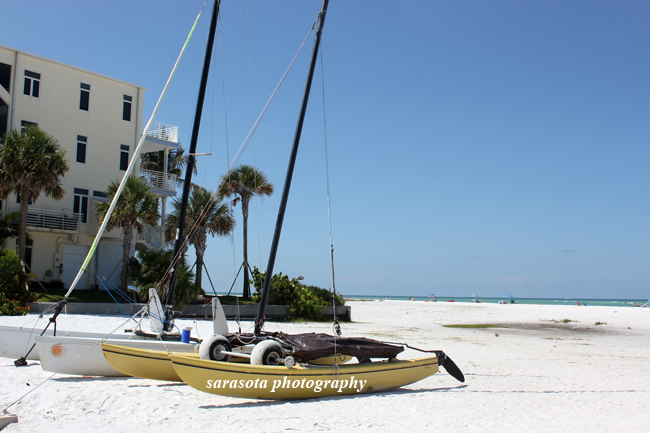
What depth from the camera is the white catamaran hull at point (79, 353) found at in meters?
9.90

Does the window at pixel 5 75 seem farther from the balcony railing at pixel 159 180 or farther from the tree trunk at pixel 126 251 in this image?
the tree trunk at pixel 126 251

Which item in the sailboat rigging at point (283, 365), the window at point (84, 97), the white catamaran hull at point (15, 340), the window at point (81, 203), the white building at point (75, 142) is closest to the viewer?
the sailboat rigging at point (283, 365)

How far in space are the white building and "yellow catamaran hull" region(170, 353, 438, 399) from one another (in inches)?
858

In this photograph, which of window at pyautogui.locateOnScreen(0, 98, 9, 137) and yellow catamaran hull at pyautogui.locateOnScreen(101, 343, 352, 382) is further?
window at pyautogui.locateOnScreen(0, 98, 9, 137)

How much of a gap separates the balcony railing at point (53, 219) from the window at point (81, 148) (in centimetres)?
337

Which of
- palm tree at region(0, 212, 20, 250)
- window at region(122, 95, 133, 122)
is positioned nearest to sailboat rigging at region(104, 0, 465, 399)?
palm tree at region(0, 212, 20, 250)

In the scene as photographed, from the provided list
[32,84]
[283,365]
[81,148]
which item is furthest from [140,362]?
[32,84]

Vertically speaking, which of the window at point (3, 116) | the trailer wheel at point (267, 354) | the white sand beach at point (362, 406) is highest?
the window at point (3, 116)

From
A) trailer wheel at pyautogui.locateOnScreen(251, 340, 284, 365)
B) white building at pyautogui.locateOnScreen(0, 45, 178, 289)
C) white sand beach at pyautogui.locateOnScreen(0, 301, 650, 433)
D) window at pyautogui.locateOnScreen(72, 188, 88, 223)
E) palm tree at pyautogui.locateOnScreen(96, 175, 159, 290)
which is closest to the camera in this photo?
white sand beach at pyautogui.locateOnScreen(0, 301, 650, 433)

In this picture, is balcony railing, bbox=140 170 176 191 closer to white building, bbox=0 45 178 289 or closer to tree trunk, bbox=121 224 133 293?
white building, bbox=0 45 178 289

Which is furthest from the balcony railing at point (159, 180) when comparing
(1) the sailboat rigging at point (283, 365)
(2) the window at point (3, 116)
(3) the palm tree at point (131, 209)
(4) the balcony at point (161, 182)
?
(1) the sailboat rigging at point (283, 365)

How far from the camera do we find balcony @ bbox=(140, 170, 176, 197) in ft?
105

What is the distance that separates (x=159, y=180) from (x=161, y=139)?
270 cm

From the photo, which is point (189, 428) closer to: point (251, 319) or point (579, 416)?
point (579, 416)
